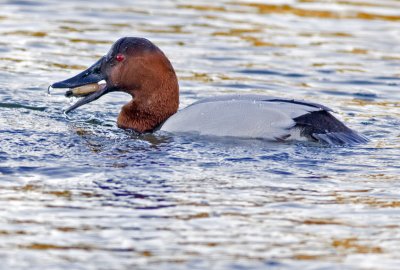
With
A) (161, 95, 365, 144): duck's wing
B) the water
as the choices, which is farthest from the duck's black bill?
(161, 95, 365, 144): duck's wing

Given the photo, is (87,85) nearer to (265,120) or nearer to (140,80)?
(140,80)

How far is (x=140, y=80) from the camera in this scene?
927cm

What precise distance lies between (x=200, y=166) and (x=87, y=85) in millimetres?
2040

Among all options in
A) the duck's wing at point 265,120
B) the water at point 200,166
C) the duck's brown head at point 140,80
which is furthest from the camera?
the duck's brown head at point 140,80

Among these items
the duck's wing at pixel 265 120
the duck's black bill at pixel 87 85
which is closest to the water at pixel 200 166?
the duck's wing at pixel 265 120

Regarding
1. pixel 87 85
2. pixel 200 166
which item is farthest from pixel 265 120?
pixel 87 85

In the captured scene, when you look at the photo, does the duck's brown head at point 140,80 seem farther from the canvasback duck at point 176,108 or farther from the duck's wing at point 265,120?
the duck's wing at point 265,120

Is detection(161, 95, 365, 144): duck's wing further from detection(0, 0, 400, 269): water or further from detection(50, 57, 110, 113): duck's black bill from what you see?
detection(50, 57, 110, 113): duck's black bill

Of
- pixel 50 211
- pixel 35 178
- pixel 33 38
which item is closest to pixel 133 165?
pixel 35 178

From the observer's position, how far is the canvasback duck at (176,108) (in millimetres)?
8438

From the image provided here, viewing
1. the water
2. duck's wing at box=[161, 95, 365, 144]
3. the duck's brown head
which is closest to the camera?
the water

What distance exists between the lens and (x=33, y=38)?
513 inches

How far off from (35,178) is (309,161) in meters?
2.19

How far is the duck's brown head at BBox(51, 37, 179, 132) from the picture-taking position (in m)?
9.19
